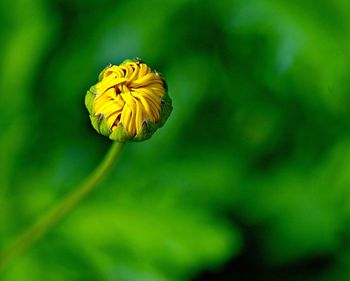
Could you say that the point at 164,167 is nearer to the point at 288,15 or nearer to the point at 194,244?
the point at 194,244

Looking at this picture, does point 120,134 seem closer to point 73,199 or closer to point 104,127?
point 104,127

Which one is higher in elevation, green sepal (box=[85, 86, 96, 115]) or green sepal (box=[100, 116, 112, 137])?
green sepal (box=[85, 86, 96, 115])

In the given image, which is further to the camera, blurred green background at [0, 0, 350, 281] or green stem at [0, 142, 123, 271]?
blurred green background at [0, 0, 350, 281]

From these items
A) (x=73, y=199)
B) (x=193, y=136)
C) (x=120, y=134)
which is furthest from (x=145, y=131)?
(x=193, y=136)

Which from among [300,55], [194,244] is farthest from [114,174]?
[300,55]

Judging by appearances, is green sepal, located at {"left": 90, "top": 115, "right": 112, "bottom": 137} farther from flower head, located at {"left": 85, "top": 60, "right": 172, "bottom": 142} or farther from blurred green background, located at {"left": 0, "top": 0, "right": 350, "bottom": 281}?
blurred green background, located at {"left": 0, "top": 0, "right": 350, "bottom": 281}

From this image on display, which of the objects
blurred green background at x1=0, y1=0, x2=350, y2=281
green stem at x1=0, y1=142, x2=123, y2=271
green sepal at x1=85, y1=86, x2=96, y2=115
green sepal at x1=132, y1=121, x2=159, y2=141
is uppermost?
blurred green background at x1=0, y1=0, x2=350, y2=281

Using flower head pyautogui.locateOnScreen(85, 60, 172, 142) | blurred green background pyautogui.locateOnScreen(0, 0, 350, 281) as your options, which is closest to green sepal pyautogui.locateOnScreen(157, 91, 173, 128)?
flower head pyautogui.locateOnScreen(85, 60, 172, 142)
